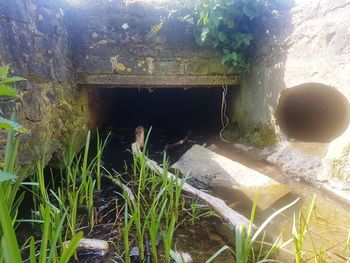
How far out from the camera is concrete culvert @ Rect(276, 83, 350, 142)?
404cm

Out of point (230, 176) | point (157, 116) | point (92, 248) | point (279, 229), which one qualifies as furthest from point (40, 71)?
point (157, 116)

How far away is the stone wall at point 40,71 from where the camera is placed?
96.9 inches

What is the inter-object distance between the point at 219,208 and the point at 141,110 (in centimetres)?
596

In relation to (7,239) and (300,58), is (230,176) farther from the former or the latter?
(7,239)

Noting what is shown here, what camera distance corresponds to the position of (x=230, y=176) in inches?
119

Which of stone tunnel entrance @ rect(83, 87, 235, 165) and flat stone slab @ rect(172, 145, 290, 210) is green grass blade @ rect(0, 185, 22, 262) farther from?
stone tunnel entrance @ rect(83, 87, 235, 165)

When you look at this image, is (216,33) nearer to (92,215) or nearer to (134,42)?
(134,42)

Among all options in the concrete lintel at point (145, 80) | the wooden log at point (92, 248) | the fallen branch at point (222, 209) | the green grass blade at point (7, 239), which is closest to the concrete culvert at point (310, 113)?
the concrete lintel at point (145, 80)

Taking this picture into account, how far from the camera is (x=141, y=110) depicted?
26.2 feet

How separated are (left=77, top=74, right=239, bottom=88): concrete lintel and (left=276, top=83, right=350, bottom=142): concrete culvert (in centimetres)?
121

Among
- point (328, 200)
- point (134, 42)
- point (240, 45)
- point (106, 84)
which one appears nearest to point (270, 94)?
point (240, 45)

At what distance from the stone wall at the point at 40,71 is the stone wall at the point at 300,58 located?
8.91 feet

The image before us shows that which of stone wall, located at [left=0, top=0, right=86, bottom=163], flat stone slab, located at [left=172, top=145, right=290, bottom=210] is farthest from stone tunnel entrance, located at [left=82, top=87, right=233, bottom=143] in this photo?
flat stone slab, located at [left=172, top=145, right=290, bottom=210]

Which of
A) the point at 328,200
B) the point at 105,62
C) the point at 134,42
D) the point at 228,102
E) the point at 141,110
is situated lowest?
the point at 141,110
